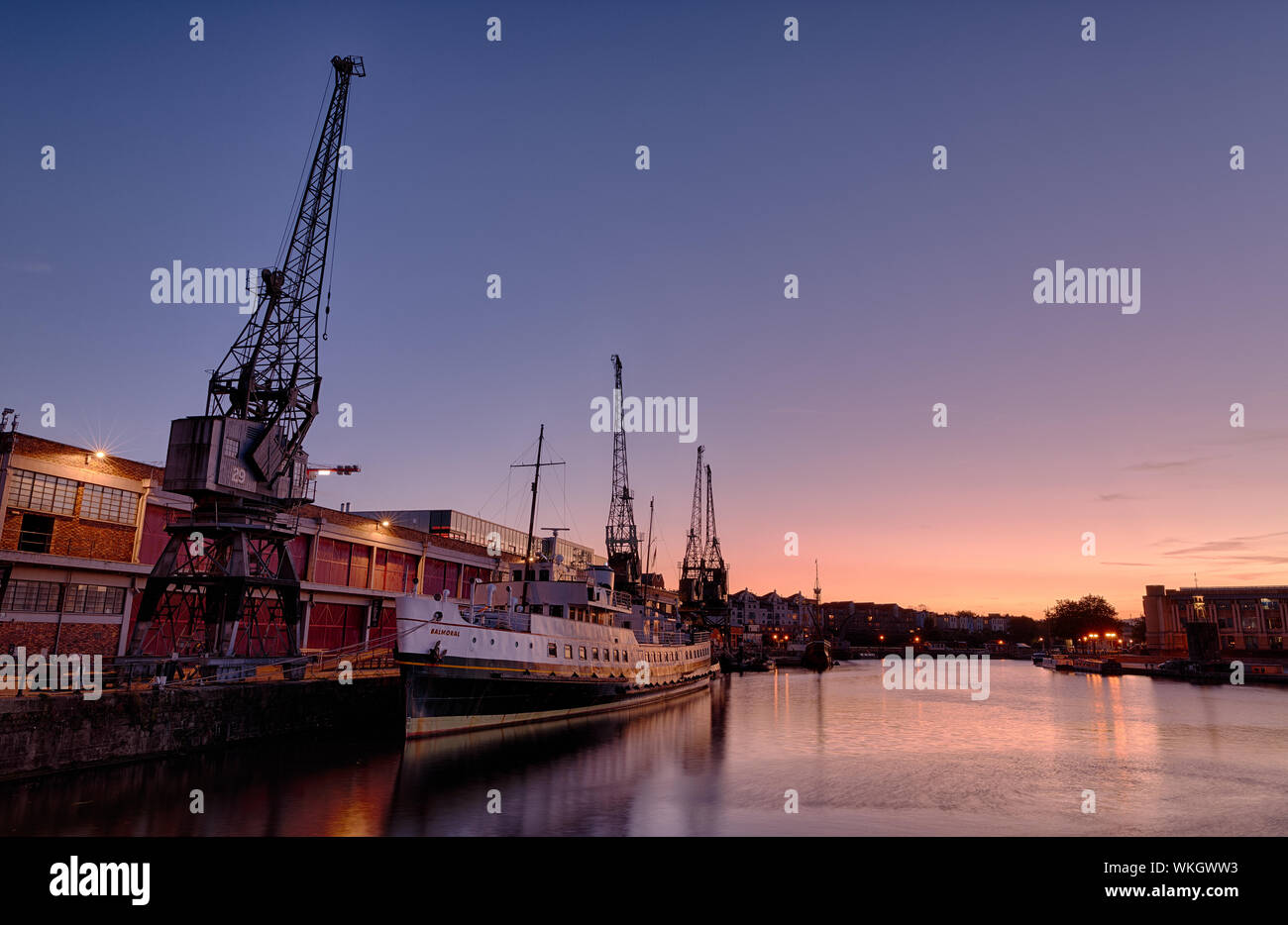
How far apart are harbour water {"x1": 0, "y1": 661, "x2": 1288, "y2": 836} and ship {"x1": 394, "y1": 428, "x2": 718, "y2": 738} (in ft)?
5.13

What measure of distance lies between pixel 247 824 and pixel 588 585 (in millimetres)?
30034

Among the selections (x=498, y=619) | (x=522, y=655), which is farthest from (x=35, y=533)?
(x=522, y=655)

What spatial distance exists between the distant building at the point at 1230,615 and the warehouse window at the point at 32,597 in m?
160

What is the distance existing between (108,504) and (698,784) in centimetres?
3996

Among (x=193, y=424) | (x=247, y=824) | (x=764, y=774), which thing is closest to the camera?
(x=247, y=824)

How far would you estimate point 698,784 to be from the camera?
3247cm

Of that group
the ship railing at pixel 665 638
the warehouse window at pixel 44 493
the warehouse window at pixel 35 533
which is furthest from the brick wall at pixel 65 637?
the ship railing at pixel 665 638

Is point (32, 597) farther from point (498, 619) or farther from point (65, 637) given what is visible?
point (498, 619)

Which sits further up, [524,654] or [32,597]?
[32,597]

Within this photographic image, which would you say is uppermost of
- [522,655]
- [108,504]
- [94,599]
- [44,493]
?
[44,493]

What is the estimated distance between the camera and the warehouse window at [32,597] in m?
39.9

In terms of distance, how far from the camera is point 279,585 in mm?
45312
